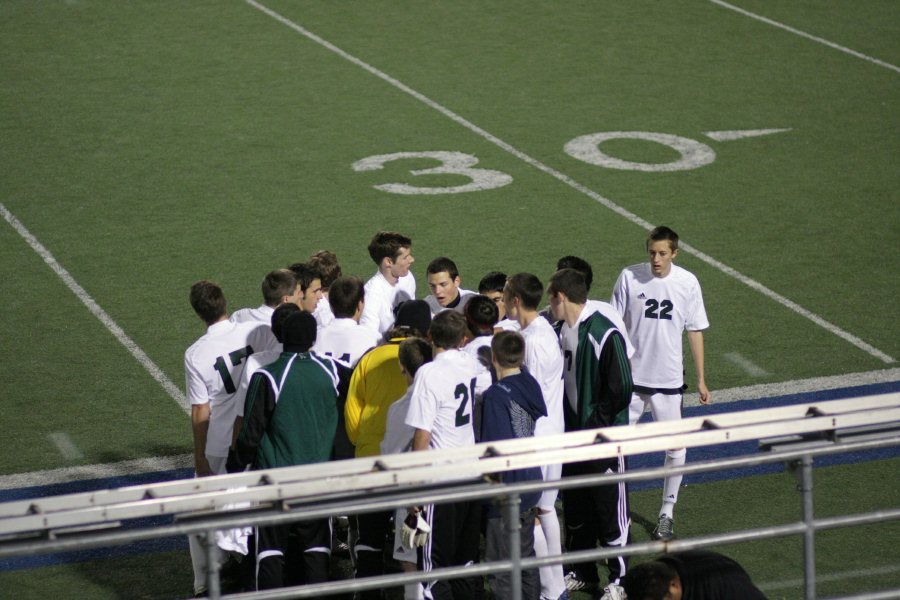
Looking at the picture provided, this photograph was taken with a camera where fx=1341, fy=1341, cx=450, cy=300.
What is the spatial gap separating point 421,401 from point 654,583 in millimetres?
1856

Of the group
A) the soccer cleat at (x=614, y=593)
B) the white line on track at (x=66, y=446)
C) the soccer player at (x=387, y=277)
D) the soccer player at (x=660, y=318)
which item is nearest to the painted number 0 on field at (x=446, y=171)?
the white line on track at (x=66, y=446)

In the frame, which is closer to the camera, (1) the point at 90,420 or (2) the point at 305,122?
(1) the point at 90,420

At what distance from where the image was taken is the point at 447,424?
6.63m

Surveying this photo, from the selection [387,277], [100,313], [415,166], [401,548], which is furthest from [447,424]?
[415,166]

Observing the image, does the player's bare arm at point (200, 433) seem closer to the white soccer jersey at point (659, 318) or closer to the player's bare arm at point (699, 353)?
the white soccer jersey at point (659, 318)

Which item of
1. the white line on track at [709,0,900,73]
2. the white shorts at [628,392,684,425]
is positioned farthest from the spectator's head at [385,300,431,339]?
the white line on track at [709,0,900,73]

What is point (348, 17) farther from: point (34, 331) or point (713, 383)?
point (713, 383)

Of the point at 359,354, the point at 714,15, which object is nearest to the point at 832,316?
the point at 359,354

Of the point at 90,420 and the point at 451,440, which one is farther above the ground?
the point at 451,440

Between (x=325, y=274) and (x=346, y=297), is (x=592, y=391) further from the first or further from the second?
(x=325, y=274)

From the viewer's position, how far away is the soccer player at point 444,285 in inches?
319

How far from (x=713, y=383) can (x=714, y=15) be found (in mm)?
11334

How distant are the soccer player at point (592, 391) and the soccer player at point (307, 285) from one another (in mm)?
1481

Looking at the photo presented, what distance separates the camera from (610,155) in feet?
50.9
